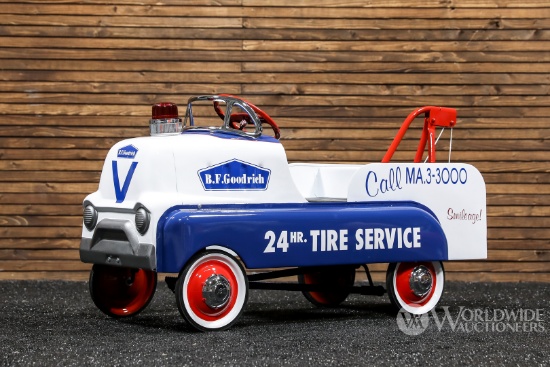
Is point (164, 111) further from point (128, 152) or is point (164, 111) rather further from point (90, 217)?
point (90, 217)

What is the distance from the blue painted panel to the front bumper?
95mm

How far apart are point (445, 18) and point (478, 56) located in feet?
1.32

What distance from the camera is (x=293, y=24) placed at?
7.89m

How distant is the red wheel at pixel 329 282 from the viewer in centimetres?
622

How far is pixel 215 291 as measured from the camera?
506 centimetres

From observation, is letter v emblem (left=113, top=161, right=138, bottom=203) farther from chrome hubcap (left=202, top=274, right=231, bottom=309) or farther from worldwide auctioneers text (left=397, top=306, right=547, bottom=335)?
worldwide auctioneers text (left=397, top=306, right=547, bottom=335)

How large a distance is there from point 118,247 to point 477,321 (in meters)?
2.06

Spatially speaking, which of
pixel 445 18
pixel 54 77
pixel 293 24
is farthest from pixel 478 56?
pixel 54 77

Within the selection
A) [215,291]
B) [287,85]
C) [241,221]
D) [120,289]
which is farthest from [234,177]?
[287,85]

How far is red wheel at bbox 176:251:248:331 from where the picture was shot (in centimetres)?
504

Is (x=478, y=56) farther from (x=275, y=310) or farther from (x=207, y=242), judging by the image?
(x=207, y=242)

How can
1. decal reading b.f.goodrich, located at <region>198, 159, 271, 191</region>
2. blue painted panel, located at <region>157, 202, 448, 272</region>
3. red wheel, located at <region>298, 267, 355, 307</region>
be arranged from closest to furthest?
blue painted panel, located at <region>157, 202, 448, 272</region>, decal reading b.f.goodrich, located at <region>198, 159, 271, 191</region>, red wheel, located at <region>298, 267, 355, 307</region>

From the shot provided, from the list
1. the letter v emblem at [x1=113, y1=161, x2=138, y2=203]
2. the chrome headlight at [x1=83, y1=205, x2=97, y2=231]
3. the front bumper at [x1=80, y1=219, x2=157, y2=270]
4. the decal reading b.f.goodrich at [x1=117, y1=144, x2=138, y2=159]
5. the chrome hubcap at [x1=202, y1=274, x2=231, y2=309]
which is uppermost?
the decal reading b.f.goodrich at [x1=117, y1=144, x2=138, y2=159]

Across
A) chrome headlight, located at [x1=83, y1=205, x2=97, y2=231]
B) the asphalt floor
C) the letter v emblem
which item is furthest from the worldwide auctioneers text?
chrome headlight, located at [x1=83, y1=205, x2=97, y2=231]
